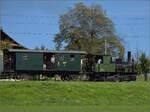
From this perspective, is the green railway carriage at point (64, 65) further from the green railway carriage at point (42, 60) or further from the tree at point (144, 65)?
the tree at point (144, 65)

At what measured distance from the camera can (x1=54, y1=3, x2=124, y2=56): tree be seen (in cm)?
4891

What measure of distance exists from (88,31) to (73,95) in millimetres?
31483

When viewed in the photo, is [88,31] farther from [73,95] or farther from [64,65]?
[73,95]

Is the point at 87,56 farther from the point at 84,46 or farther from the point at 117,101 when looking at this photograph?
the point at 84,46

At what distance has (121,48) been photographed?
49656 millimetres

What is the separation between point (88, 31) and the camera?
49.9 meters

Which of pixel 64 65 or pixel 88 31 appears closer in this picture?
pixel 64 65

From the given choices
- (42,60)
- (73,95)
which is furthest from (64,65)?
(73,95)

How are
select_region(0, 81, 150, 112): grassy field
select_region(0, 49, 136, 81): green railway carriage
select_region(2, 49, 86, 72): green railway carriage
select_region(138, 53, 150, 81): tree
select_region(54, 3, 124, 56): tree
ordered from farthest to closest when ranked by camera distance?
select_region(54, 3, 124, 56): tree < select_region(138, 53, 150, 81): tree < select_region(0, 49, 136, 81): green railway carriage < select_region(2, 49, 86, 72): green railway carriage < select_region(0, 81, 150, 112): grassy field

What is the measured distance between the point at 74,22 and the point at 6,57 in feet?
74.8

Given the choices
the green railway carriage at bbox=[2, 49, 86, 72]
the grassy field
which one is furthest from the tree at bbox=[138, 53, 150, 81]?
the grassy field

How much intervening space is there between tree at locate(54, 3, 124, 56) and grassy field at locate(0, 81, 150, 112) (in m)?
27.1

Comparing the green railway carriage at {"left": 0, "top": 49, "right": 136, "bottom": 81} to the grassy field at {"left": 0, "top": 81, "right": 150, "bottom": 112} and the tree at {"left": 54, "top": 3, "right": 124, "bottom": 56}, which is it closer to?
the grassy field at {"left": 0, "top": 81, "right": 150, "bottom": 112}

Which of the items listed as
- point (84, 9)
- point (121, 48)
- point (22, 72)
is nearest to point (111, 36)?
point (121, 48)
